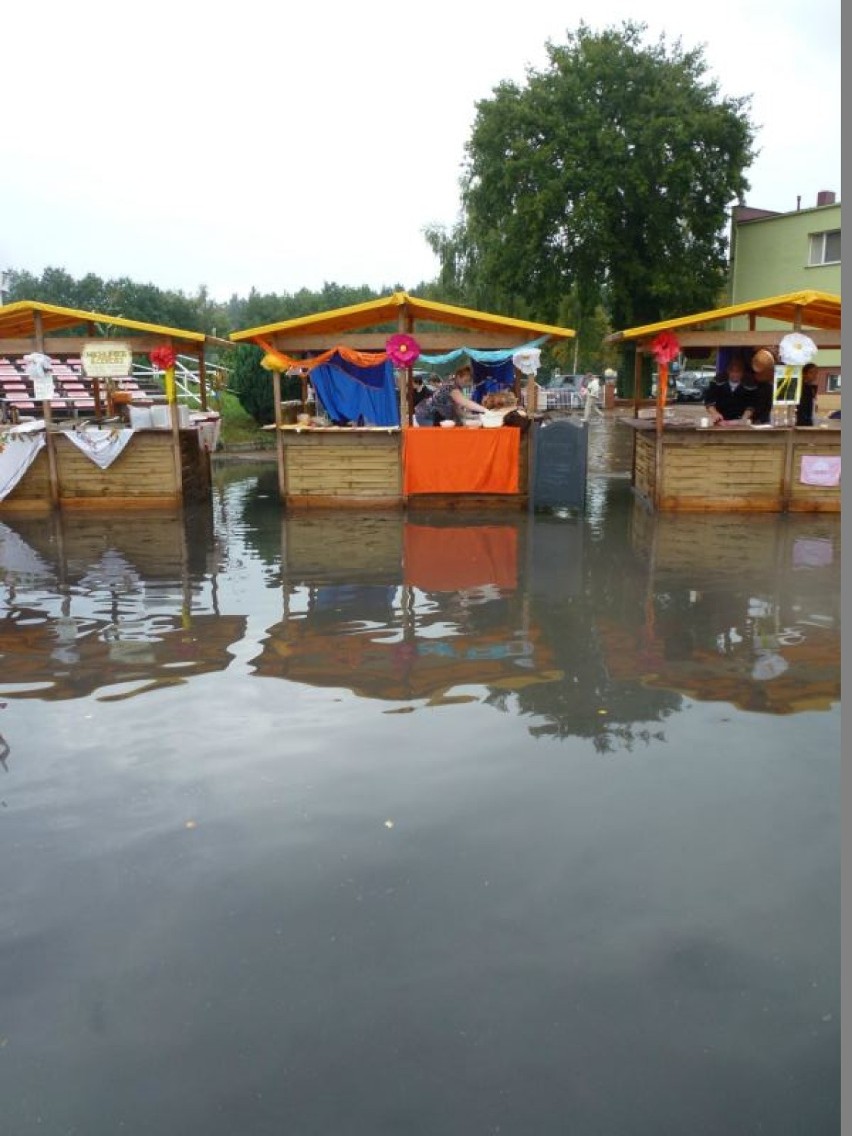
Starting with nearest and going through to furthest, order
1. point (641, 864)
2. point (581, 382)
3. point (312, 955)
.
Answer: point (312, 955) < point (641, 864) < point (581, 382)

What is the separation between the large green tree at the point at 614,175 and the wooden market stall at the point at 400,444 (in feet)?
66.5

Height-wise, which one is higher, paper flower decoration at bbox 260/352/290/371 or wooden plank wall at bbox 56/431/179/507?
paper flower decoration at bbox 260/352/290/371

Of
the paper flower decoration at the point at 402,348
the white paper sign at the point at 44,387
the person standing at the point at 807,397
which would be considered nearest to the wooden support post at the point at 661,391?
the person standing at the point at 807,397

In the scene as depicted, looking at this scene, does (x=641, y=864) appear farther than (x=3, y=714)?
No

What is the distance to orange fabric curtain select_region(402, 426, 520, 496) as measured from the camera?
14.4 meters

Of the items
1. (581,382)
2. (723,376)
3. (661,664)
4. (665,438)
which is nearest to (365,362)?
(665,438)

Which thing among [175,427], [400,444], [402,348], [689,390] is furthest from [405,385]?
[689,390]

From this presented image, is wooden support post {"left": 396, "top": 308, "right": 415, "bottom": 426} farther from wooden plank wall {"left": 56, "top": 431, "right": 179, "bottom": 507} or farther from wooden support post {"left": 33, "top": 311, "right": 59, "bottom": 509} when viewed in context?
wooden support post {"left": 33, "top": 311, "right": 59, "bottom": 509}

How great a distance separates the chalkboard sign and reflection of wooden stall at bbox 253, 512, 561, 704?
1689 millimetres

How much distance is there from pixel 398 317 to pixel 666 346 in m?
4.10

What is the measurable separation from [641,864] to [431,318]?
1180 centimetres

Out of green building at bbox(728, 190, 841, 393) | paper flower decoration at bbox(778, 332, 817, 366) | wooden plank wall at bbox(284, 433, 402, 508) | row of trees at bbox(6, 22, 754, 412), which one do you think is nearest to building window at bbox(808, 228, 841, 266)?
green building at bbox(728, 190, 841, 393)

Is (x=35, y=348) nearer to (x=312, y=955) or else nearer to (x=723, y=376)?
(x=723, y=376)

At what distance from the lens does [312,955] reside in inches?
144
